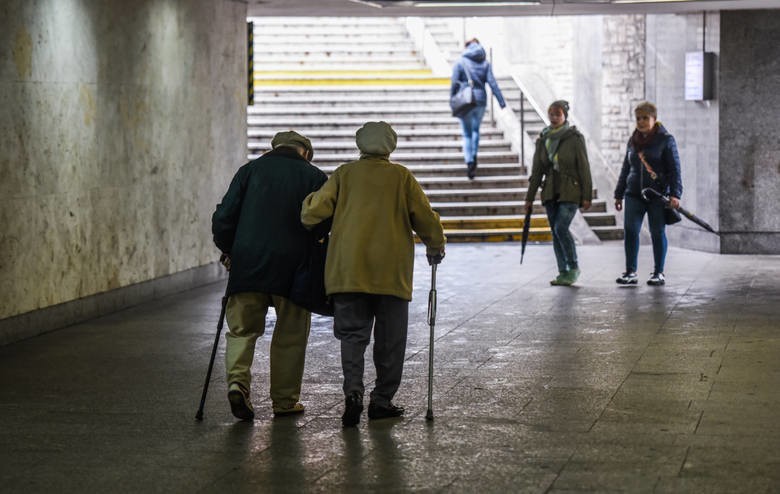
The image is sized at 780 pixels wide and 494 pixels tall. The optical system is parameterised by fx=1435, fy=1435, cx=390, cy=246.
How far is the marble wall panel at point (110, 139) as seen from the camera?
10555mm

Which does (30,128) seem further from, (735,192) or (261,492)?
(735,192)

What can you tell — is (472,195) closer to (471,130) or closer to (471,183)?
(471,183)

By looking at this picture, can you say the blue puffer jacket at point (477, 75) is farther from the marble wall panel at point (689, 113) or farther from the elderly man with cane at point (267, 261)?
the elderly man with cane at point (267, 261)

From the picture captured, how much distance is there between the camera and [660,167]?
13492 mm

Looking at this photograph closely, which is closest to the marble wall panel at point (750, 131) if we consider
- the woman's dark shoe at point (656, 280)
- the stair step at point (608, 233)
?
the stair step at point (608, 233)

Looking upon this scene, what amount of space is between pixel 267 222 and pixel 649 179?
6.77 metres

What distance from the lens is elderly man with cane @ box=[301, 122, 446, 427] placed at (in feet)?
23.9

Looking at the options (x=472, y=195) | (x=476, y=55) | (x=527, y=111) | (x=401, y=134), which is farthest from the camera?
(x=527, y=111)

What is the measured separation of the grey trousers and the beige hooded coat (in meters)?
0.10

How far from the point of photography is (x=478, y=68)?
2066 cm

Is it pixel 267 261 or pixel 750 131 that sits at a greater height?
pixel 750 131

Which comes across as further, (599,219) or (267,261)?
(599,219)

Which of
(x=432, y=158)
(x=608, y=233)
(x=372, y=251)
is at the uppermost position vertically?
(x=432, y=158)

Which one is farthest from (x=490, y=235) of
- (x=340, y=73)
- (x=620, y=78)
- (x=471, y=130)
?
(x=340, y=73)
